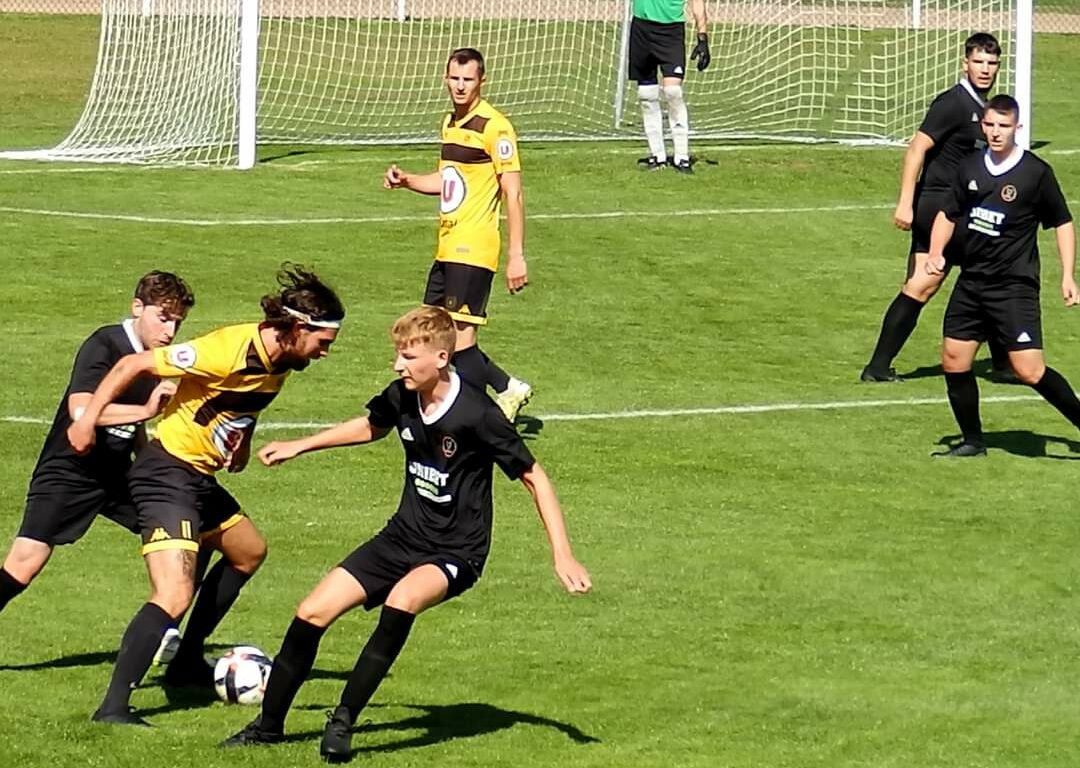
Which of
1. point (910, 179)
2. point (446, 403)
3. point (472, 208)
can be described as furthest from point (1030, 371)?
point (446, 403)

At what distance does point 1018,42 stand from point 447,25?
1101 centimetres

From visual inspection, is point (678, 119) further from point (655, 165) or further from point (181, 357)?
point (181, 357)

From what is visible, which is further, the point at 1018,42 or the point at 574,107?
the point at 574,107

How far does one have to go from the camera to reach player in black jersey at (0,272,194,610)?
28.8 feet

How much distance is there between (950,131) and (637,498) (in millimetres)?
4545

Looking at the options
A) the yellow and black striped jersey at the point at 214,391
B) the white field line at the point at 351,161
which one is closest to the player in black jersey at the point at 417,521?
the yellow and black striped jersey at the point at 214,391

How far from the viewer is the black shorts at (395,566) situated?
8180 mm

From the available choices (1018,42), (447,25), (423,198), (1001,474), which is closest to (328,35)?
(447,25)

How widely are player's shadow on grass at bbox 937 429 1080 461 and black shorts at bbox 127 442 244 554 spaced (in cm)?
665

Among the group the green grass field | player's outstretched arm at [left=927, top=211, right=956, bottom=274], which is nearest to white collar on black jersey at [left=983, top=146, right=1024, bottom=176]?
player's outstretched arm at [left=927, top=211, right=956, bottom=274]

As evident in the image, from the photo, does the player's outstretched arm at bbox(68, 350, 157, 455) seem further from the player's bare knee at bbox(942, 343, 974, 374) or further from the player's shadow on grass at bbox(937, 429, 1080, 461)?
the player's shadow on grass at bbox(937, 429, 1080, 461)

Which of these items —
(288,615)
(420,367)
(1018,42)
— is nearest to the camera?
(420,367)

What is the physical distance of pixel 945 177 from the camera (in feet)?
52.5

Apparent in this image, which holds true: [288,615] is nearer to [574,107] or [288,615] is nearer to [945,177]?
[945,177]
